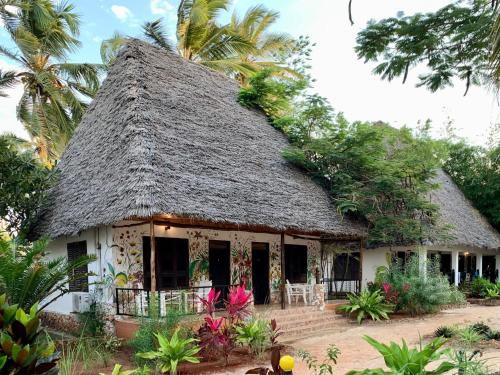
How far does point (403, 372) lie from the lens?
3422 mm

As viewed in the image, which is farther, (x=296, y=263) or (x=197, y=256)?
(x=296, y=263)

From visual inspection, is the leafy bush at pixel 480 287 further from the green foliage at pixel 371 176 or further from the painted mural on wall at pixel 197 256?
the painted mural on wall at pixel 197 256

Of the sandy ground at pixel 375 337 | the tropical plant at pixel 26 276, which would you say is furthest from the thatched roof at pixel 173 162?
the sandy ground at pixel 375 337

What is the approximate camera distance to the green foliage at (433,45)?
514cm

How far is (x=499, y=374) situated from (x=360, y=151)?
10.4 m

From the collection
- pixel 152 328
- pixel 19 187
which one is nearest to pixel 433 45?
pixel 152 328

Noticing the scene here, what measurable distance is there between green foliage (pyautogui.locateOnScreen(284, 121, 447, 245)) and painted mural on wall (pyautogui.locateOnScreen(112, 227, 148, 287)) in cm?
585

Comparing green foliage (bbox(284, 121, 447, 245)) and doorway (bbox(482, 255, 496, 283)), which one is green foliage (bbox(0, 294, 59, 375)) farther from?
Result: doorway (bbox(482, 255, 496, 283))

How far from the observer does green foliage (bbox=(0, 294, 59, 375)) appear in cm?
180

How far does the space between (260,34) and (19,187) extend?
1463 cm

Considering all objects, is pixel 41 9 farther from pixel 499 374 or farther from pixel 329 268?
pixel 499 374

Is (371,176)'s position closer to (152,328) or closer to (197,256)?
(197,256)

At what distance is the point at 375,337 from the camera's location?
9.93 meters

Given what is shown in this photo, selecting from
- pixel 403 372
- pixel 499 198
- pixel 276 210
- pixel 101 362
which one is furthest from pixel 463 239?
pixel 403 372
